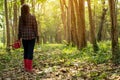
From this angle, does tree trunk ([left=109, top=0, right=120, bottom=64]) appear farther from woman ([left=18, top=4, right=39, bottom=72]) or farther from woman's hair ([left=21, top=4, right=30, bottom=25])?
woman's hair ([left=21, top=4, right=30, bottom=25])

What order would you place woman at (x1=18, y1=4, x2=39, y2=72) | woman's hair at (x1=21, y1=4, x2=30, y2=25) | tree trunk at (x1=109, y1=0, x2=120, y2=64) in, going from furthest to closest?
tree trunk at (x1=109, y1=0, x2=120, y2=64) < woman at (x1=18, y1=4, x2=39, y2=72) < woman's hair at (x1=21, y1=4, x2=30, y2=25)

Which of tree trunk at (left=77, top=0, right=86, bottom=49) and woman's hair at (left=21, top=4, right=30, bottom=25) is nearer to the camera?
woman's hair at (left=21, top=4, right=30, bottom=25)

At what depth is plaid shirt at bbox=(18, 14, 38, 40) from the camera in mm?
8992

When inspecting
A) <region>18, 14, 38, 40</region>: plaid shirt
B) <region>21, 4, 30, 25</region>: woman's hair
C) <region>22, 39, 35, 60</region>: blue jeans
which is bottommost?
<region>22, 39, 35, 60</region>: blue jeans

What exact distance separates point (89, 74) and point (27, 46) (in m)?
2.32

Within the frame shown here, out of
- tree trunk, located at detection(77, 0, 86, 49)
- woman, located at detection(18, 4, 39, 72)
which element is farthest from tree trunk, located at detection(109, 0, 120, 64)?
tree trunk, located at detection(77, 0, 86, 49)

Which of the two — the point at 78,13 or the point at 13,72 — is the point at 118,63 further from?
the point at 78,13

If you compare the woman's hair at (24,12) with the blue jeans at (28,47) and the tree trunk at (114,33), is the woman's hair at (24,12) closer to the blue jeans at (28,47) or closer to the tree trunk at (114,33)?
the blue jeans at (28,47)

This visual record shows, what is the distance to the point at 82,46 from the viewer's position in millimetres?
16766

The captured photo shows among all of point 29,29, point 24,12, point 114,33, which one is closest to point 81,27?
point 114,33

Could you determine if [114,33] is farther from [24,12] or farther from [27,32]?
[24,12]

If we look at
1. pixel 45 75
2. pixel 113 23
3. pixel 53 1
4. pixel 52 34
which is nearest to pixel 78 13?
pixel 113 23

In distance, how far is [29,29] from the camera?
9.04 m

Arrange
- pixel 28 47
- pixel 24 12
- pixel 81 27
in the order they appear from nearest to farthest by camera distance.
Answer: pixel 24 12 < pixel 28 47 < pixel 81 27
